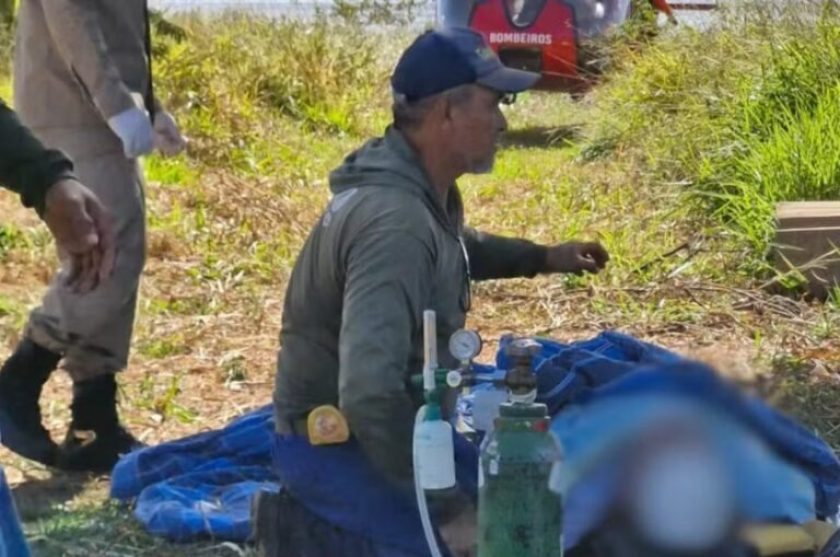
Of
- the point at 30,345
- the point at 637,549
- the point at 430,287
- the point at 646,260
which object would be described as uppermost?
the point at 637,549

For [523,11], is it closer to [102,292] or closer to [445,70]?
[102,292]

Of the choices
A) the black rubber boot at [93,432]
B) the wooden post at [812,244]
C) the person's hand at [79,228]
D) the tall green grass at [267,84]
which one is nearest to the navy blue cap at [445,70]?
the person's hand at [79,228]

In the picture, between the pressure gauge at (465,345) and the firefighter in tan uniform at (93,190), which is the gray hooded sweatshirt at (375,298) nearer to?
the pressure gauge at (465,345)

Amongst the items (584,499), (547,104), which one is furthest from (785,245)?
(547,104)

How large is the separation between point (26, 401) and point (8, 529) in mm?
2387

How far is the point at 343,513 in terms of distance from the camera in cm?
360

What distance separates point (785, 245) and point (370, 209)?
151 inches

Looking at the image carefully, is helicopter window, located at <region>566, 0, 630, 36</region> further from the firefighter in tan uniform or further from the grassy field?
the firefighter in tan uniform

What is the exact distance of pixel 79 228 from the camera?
10.1 ft

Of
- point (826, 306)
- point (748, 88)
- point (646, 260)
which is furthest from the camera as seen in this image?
point (748, 88)

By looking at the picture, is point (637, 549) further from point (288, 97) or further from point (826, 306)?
point (288, 97)

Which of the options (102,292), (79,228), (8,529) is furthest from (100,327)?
(8,529)

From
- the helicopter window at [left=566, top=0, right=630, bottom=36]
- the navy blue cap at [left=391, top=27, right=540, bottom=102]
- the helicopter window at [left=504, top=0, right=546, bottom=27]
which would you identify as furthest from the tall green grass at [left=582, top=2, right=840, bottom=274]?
the helicopter window at [left=504, top=0, right=546, bottom=27]

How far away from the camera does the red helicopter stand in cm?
1448
